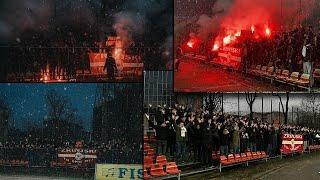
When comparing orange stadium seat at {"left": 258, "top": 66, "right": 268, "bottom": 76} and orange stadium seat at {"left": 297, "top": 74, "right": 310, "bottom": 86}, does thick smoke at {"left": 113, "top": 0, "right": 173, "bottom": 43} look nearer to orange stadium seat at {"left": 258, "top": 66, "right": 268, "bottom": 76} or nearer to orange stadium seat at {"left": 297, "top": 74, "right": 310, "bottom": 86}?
orange stadium seat at {"left": 258, "top": 66, "right": 268, "bottom": 76}

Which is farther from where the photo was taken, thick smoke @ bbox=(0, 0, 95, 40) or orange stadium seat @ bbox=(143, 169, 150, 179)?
thick smoke @ bbox=(0, 0, 95, 40)

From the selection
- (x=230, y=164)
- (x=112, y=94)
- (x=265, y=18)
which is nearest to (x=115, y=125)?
(x=112, y=94)

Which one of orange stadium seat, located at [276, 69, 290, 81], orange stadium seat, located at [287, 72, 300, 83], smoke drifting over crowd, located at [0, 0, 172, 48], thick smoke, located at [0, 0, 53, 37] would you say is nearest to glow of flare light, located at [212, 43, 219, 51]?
smoke drifting over crowd, located at [0, 0, 172, 48]

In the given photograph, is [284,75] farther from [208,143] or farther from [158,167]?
[158,167]

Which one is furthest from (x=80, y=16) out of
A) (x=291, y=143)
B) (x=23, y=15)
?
(x=291, y=143)

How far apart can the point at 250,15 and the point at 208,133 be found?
1.26 meters

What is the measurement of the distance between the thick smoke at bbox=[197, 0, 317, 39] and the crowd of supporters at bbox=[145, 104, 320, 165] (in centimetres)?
84

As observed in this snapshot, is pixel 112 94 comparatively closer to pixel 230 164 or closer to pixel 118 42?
pixel 118 42

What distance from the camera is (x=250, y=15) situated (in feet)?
20.4

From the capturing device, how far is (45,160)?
6.66 metres

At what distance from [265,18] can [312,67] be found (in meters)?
0.67

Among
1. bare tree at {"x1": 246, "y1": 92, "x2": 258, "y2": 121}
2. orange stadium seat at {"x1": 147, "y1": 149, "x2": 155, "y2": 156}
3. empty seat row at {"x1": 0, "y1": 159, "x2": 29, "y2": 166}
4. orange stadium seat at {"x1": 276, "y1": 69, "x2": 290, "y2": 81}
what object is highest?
orange stadium seat at {"x1": 276, "y1": 69, "x2": 290, "y2": 81}

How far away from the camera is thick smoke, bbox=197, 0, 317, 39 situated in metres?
6.13

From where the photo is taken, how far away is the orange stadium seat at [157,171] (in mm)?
6008
